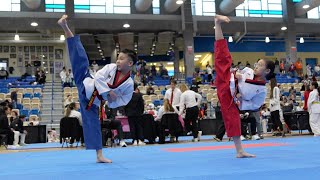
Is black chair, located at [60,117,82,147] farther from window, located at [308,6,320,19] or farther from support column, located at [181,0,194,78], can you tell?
window, located at [308,6,320,19]

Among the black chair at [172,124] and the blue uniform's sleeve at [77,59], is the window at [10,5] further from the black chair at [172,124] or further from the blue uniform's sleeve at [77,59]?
the blue uniform's sleeve at [77,59]

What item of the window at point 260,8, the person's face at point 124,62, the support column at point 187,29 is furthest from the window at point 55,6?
the person's face at point 124,62

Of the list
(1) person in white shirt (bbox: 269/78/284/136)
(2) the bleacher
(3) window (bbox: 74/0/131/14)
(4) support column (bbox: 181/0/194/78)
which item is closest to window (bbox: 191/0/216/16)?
(4) support column (bbox: 181/0/194/78)

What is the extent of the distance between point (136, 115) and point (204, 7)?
60.6 ft

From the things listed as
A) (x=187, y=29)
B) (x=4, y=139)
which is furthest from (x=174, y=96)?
(x=187, y=29)

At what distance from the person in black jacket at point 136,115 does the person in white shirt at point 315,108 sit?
4.73 metres

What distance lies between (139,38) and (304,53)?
14.2 m

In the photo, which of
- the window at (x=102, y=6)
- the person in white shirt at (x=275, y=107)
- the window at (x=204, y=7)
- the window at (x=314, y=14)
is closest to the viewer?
the person in white shirt at (x=275, y=107)

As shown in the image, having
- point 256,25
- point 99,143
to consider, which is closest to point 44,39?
point 256,25

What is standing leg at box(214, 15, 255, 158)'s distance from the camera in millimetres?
4742

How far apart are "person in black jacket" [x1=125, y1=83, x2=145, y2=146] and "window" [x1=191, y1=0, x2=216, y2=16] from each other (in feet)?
57.8

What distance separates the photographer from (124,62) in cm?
470

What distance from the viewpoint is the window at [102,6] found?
24.2 metres

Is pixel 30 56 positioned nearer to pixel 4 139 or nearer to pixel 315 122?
pixel 4 139
